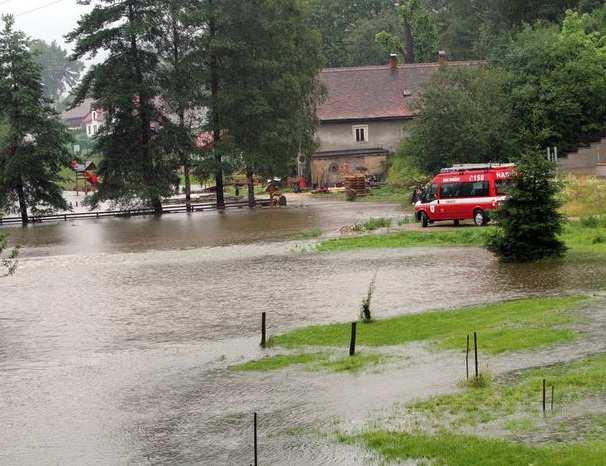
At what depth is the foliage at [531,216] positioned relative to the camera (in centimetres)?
2602

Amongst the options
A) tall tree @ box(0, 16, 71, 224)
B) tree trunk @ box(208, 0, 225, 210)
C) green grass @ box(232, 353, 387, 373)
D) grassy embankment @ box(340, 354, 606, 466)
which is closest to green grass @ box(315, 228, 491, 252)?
green grass @ box(232, 353, 387, 373)

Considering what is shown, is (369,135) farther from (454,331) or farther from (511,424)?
(511,424)

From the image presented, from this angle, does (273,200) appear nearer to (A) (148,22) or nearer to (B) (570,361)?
(A) (148,22)

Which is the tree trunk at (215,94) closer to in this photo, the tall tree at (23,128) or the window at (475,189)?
the tall tree at (23,128)

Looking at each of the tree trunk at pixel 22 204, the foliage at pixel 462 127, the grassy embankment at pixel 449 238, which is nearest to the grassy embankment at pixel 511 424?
the grassy embankment at pixel 449 238

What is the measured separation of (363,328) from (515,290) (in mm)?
5015

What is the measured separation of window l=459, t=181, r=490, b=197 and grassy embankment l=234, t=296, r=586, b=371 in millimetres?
15953

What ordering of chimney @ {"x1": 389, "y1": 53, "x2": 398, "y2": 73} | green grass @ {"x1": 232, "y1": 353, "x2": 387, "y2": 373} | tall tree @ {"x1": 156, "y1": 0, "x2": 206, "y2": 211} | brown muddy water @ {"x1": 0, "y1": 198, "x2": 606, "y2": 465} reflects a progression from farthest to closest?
chimney @ {"x1": 389, "y1": 53, "x2": 398, "y2": 73} < tall tree @ {"x1": 156, "y1": 0, "x2": 206, "y2": 211} < green grass @ {"x1": 232, "y1": 353, "x2": 387, "y2": 373} < brown muddy water @ {"x1": 0, "y1": 198, "x2": 606, "y2": 465}

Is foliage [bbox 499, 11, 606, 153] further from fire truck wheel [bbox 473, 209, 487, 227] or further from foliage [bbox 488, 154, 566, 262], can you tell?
foliage [bbox 488, 154, 566, 262]

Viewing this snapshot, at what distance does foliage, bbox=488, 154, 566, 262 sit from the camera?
85.4ft

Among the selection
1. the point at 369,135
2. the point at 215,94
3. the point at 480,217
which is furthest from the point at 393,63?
the point at 480,217

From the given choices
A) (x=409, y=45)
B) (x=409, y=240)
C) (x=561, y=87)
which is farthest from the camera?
(x=409, y=45)

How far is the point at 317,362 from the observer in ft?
56.3

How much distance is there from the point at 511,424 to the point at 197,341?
31.0ft
